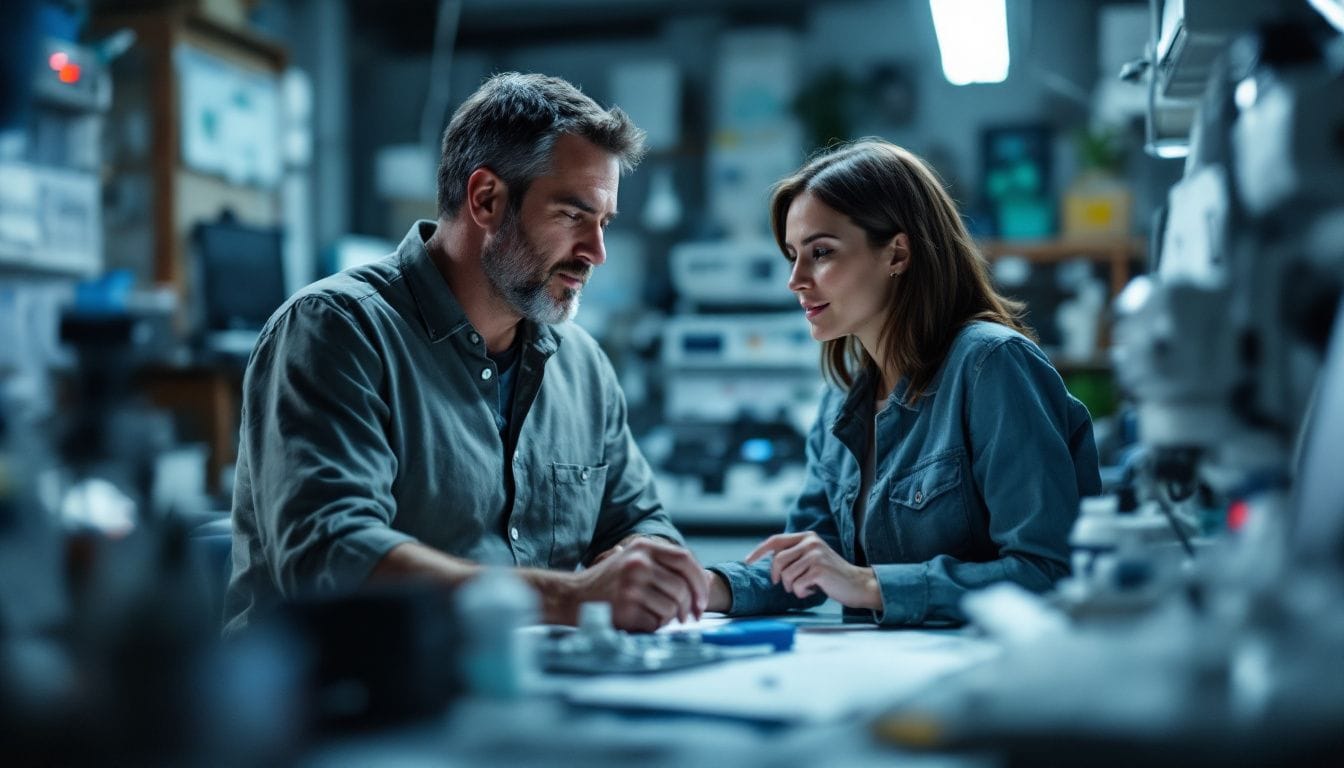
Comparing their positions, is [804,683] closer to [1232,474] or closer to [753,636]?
[753,636]

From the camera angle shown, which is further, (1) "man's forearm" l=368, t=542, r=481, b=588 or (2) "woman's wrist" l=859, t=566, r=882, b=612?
(2) "woman's wrist" l=859, t=566, r=882, b=612

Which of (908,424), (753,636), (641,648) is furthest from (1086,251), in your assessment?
(641,648)

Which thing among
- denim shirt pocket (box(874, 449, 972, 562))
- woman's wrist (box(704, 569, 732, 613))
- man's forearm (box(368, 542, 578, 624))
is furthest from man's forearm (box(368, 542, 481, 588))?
denim shirt pocket (box(874, 449, 972, 562))

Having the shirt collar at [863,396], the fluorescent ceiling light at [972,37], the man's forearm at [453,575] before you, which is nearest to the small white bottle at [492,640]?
the man's forearm at [453,575]

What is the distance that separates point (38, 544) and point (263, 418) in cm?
62

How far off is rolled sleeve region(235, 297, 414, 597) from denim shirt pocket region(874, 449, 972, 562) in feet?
2.18

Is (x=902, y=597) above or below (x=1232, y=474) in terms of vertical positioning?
below

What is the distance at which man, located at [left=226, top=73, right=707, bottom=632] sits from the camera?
4.34ft

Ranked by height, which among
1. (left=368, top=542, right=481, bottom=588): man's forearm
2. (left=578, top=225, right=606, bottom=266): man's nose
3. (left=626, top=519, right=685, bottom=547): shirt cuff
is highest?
(left=578, top=225, right=606, bottom=266): man's nose

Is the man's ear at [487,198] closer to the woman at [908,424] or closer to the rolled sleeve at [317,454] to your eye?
the rolled sleeve at [317,454]

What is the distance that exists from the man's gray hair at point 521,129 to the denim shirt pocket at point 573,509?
40 centimetres

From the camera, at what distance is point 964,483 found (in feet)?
5.19

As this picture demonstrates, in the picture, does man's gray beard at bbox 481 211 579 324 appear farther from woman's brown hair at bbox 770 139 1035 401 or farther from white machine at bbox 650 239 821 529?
white machine at bbox 650 239 821 529

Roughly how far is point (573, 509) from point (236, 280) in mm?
3041
